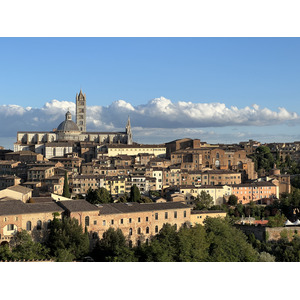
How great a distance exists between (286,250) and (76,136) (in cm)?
2197

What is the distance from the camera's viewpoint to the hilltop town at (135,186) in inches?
479

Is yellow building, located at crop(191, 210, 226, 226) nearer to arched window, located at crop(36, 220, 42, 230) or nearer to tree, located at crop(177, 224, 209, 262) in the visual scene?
tree, located at crop(177, 224, 209, 262)

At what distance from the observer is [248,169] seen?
25797mm

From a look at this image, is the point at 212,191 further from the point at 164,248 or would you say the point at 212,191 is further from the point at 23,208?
the point at 23,208

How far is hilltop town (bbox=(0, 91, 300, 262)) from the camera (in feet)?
39.9

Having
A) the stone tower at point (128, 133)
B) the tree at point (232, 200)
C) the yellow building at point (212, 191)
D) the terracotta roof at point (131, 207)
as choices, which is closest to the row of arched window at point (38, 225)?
the terracotta roof at point (131, 207)

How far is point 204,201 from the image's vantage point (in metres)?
19.2

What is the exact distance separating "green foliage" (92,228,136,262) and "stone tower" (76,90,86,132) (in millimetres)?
26771

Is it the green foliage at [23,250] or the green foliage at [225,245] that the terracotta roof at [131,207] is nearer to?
the green foliage at [225,245]

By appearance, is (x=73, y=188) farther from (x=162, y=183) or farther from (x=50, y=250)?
(x=50, y=250)

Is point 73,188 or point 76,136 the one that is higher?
point 76,136

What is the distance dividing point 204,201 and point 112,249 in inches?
345

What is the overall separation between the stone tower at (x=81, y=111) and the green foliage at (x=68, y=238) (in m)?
26.9

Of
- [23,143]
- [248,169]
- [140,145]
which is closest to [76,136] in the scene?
[23,143]
